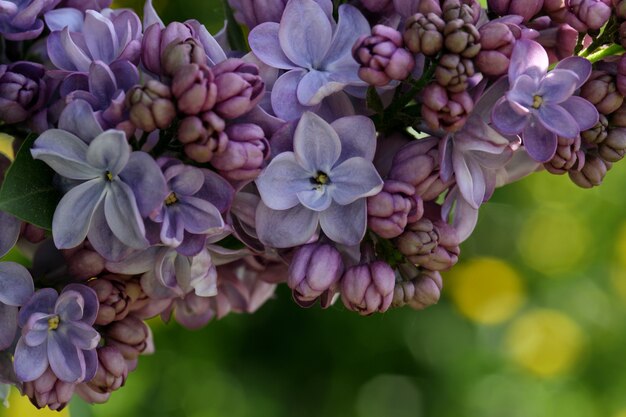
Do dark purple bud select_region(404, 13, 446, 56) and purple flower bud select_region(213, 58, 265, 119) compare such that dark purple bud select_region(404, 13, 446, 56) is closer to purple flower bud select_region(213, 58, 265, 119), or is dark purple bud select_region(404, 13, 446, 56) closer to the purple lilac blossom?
purple flower bud select_region(213, 58, 265, 119)

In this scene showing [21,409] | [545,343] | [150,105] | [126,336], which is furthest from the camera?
[545,343]

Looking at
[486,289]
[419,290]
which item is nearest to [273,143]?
[419,290]

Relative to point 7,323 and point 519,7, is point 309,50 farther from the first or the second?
point 7,323

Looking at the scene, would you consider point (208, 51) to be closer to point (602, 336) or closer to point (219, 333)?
point (219, 333)

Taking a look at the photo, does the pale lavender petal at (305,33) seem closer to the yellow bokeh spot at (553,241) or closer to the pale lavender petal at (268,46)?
the pale lavender petal at (268,46)

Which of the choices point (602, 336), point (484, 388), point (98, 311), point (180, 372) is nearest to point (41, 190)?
point (98, 311)

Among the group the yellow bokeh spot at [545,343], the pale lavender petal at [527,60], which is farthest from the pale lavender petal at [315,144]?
the yellow bokeh spot at [545,343]

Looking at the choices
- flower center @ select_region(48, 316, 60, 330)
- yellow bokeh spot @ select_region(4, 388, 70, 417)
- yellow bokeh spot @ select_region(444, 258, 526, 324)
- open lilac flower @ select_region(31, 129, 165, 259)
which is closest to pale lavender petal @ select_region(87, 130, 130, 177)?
open lilac flower @ select_region(31, 129, 165, 259)
